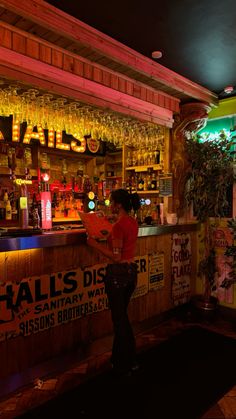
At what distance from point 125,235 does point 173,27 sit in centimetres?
206

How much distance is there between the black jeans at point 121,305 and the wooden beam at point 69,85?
6.16 feet

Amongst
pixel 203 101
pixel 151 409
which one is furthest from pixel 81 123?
pixel 151 409

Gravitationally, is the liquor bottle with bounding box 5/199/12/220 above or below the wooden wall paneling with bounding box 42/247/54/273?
above

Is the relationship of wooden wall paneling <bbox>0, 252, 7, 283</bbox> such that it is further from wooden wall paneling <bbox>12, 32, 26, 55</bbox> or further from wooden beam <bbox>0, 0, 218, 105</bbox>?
wooden beam <bbox>0, 0, 218, 105</bbox>

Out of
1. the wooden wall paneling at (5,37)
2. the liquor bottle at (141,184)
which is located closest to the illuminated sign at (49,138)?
the liquor bottle at (141,184)

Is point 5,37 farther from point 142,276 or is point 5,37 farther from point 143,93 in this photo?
point 142,276

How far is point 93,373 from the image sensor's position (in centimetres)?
280

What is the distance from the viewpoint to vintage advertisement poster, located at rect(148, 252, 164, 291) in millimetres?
3912

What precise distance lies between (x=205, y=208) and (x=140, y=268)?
1.29m

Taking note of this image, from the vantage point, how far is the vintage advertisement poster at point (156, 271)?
3912 mm

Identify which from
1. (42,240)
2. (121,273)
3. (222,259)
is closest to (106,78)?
(42,240)

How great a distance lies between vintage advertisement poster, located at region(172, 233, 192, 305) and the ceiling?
233cm

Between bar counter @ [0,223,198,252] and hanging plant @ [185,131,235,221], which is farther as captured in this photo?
hanging plant @ [185,131,235,221]

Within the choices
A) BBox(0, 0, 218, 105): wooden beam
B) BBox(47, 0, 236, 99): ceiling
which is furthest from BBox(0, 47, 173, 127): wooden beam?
BBox(47, 0, 236, 99): ceiling
